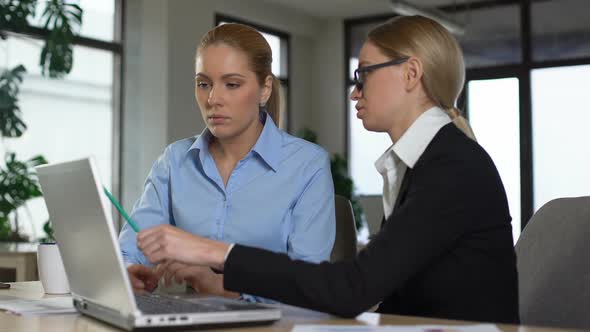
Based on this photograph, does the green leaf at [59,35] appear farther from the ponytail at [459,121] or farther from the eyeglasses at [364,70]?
the ponytail at [459,121]

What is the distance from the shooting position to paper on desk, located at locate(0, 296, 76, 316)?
1.48 m

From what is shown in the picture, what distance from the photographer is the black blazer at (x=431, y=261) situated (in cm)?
133

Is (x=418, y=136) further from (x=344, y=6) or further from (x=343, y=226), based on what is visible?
(x=344, y=6)

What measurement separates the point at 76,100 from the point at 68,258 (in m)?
5.73

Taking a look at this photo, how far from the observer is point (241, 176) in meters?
2.05

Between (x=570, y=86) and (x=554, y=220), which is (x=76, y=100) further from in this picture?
(x=554, y=220)

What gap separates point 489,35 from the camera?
27.8 feet

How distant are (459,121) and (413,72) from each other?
0.13 meters

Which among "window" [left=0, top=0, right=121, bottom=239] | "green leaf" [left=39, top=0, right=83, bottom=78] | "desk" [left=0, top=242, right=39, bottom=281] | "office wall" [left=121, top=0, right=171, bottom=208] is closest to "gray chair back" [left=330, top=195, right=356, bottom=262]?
"desk" [left=0, top=242, right=39, bottom=281]

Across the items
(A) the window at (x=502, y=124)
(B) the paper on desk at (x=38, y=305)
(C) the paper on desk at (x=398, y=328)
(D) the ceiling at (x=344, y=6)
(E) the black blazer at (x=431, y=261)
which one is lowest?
(B) the paper on desk at (x=38, y=305)

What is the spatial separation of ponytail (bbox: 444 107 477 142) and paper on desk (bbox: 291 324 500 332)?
0.44m

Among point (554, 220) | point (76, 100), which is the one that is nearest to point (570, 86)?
point (76, 100)

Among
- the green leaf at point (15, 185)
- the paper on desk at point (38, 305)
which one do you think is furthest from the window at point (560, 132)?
the paper on desk at point (38, 305)

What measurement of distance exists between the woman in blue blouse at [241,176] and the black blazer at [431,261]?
513mm
